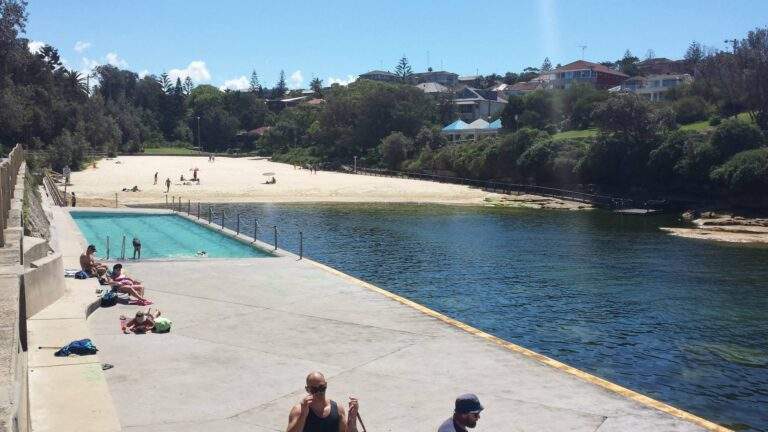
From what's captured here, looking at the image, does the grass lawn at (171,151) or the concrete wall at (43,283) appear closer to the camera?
the concrete wall at (43,283)

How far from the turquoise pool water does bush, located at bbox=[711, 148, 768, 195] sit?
43.9 metres

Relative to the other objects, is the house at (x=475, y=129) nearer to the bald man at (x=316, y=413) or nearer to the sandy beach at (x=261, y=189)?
the sandy beach at (x=261, y=189)

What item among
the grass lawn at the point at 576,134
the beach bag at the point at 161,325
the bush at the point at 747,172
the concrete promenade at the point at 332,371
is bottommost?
the concrete promenade at the point at 332,371

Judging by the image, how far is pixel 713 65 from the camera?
84.8 metres

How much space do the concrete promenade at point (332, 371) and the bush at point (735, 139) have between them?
5476cm

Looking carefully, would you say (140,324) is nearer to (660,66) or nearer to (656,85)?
(656,85)

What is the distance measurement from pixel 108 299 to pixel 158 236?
2066cm

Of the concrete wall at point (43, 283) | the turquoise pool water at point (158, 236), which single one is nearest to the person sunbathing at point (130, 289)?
the concrete wall at point (43, 283)

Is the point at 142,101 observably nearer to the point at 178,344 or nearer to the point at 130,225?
the point at 130,225

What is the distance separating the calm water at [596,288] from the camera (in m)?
17.2

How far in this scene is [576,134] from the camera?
90.9 m

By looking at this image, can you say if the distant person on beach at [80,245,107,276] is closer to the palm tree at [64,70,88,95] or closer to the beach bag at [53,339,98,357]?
the beach bag at [53,339,98,357]

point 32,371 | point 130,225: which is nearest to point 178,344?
point 32,371

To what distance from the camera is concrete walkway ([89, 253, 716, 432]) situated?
1049 centimetres
